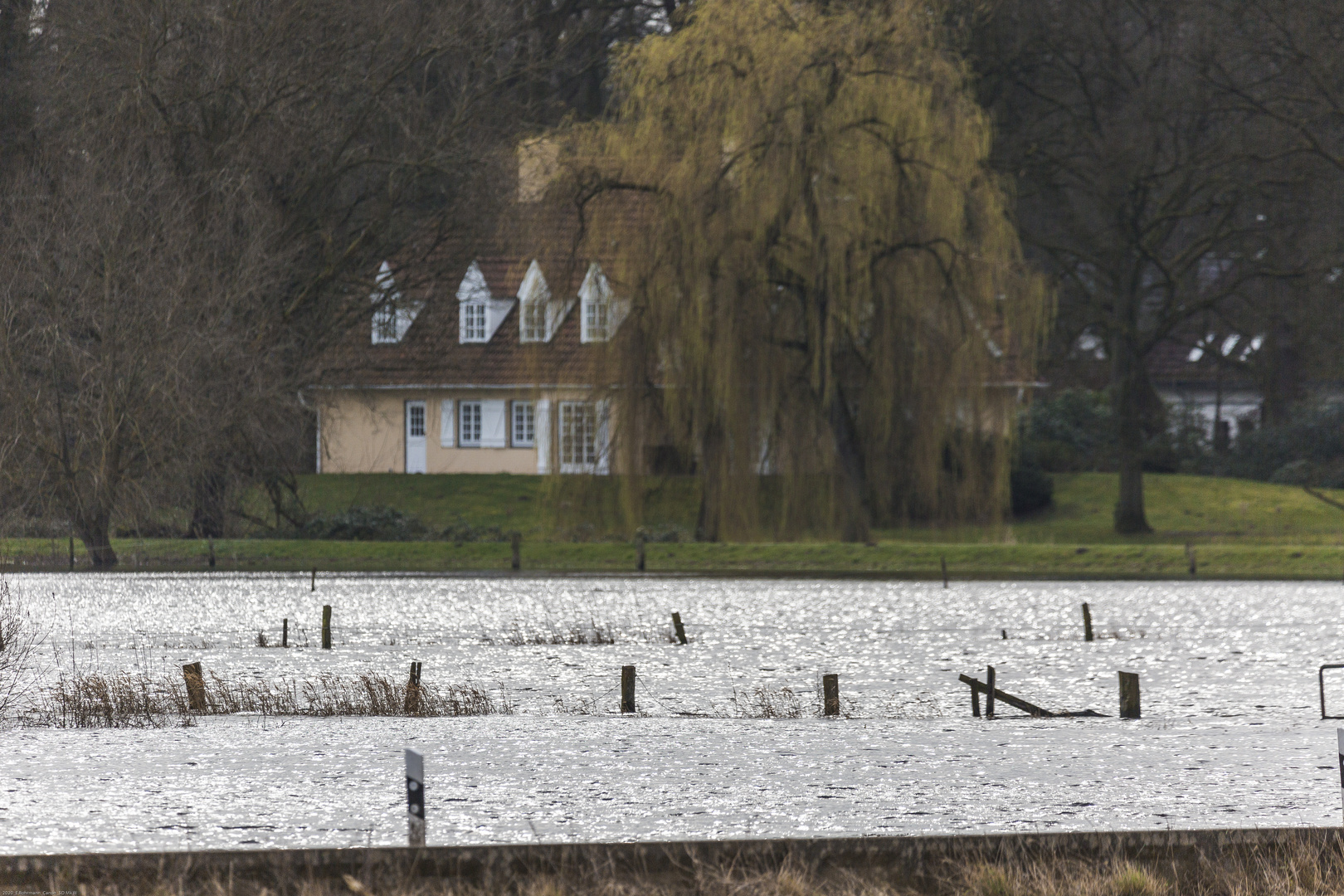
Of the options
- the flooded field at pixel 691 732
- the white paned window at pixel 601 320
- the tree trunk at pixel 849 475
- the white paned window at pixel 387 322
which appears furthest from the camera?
the white paned window at pixel 387 322

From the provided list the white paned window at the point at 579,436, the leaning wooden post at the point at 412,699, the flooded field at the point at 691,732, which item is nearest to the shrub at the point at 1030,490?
the white paned window at the point at 579,436

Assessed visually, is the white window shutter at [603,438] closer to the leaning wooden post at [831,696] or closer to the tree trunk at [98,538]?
the tree trunk at [98,538]

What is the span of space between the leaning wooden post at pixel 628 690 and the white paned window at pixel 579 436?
18.7m

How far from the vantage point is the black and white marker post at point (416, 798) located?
7715 mm

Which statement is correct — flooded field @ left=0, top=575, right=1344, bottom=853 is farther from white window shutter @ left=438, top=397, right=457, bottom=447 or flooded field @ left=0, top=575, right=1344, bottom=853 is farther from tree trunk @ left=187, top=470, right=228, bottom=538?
white window shutter @ left=438, top=397, right=457, bottom=447

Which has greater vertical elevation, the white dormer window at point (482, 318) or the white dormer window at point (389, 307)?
the white dormer window at point (482, 318)

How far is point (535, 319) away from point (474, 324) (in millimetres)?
16355

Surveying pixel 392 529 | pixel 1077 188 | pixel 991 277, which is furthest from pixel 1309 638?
pixel 1077 188

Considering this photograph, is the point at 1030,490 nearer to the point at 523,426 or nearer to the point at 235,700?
the point at 523,426

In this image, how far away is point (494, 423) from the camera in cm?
4791

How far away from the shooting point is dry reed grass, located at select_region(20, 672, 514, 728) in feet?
45.1

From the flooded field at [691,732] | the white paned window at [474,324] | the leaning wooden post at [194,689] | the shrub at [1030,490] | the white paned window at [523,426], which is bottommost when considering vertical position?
the flooded field at [691,732]

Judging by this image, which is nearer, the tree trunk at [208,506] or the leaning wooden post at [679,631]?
the leaning wooden post at [679,631]

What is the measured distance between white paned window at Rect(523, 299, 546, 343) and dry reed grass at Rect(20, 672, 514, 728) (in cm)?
1733
